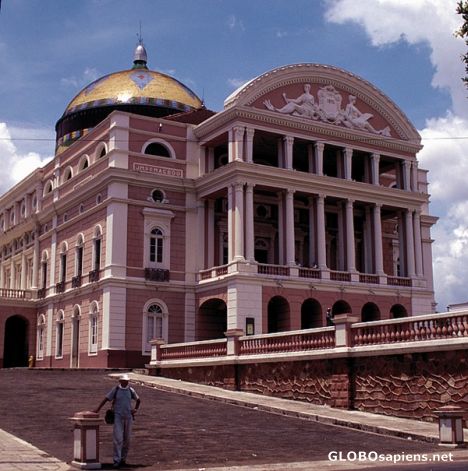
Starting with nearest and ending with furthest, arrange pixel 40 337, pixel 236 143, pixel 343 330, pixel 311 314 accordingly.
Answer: pixel 343 330
pixel 236 143
pixel 311 314
pixel 40 337

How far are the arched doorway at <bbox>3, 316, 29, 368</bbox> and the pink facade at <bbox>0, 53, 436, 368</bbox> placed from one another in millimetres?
2937

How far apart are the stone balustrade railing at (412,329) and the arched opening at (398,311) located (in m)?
18.7

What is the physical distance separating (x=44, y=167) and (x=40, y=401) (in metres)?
27.3

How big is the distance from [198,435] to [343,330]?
6.73 m

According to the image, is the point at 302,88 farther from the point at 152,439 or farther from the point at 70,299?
the point at 152,439

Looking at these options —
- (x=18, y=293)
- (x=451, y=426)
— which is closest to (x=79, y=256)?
(x=18, y=293)

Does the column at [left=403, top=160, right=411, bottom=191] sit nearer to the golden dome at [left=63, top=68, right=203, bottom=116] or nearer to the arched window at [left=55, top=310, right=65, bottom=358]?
the golden dome at [left=63, top=68, right=203, bottom=116]

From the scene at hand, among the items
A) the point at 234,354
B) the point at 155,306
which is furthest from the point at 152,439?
the point at 155,306

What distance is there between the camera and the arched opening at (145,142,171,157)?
127ft

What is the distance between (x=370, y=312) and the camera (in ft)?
131

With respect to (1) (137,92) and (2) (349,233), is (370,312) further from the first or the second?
(1) (137,92)

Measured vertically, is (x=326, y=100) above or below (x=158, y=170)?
above

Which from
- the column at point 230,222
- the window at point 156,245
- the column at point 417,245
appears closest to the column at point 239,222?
the column at point 230,222

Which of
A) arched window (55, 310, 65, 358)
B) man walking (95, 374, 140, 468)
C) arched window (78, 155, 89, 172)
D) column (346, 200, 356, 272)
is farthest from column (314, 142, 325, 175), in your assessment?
man walking (95, 374, 140, 468)
